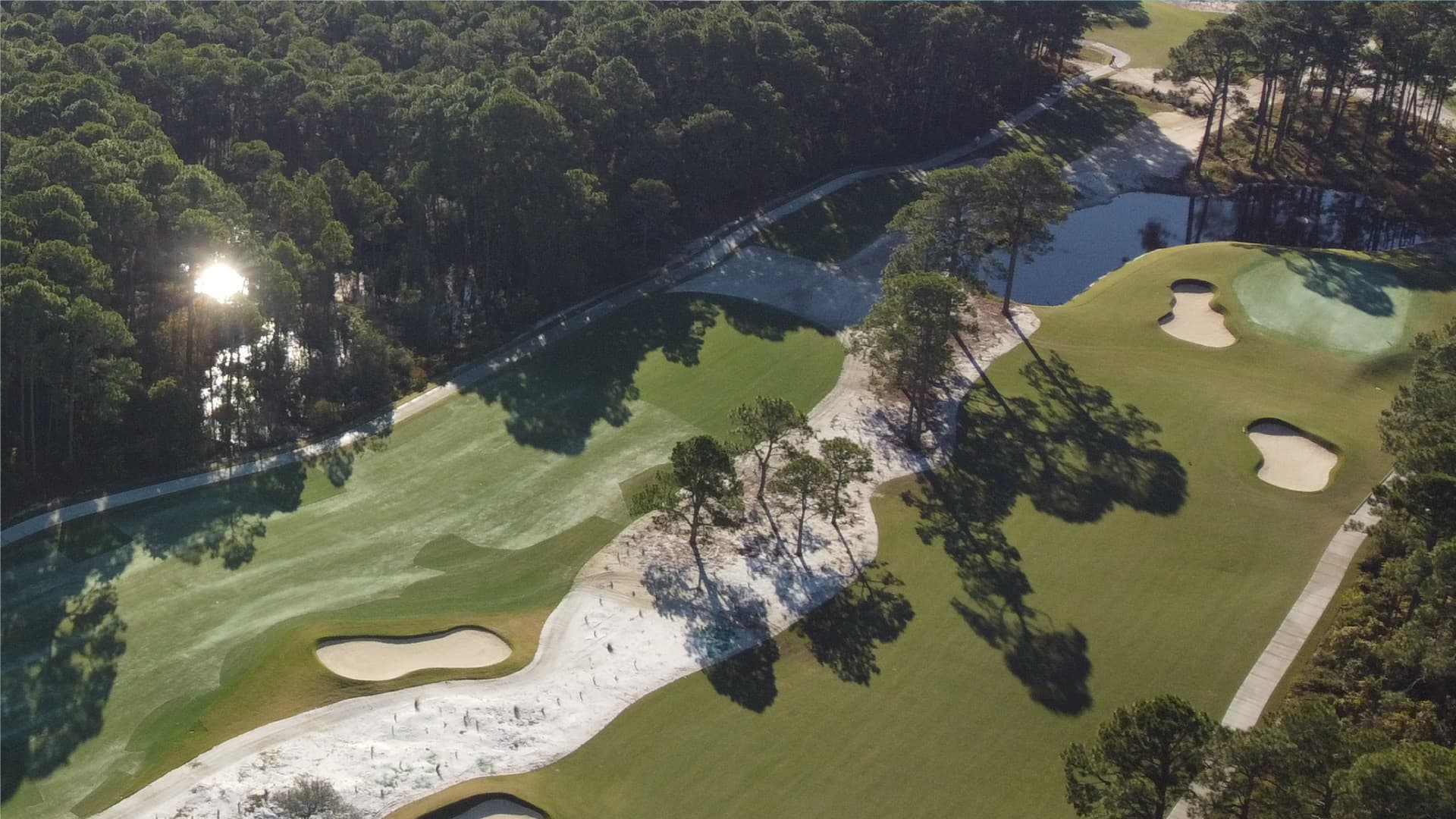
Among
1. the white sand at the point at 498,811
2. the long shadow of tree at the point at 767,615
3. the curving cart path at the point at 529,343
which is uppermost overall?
the curving cart path at the point at 529,343

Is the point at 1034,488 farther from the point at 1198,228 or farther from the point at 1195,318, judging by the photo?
the point at 1198,228

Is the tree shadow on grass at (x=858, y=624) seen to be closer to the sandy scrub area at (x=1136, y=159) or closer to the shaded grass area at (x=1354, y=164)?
the sandy scrub area at (x=1136, y=159)

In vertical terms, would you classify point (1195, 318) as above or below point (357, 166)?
below

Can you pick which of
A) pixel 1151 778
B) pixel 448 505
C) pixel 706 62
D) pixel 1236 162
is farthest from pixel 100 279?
pixel 1236 162

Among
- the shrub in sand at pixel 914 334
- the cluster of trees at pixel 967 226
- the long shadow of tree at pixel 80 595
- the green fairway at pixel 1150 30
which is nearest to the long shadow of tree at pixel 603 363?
the cluster of trees at pixel 967 226

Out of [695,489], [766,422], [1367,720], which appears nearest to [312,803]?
[695,489]
